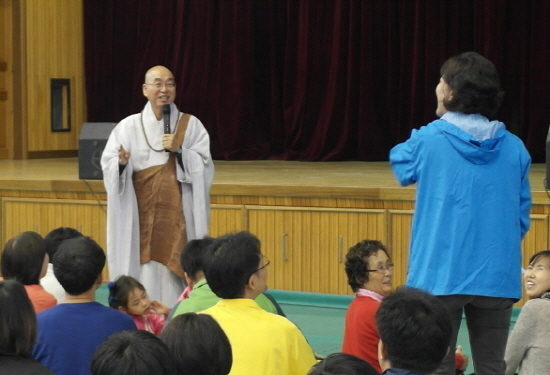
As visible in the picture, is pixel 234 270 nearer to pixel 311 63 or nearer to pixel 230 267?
pixel 230 267

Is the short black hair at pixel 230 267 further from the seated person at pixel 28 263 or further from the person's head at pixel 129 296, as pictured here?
the person's head at pixel 129 296

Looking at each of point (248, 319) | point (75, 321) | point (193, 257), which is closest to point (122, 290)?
point (193, 257)

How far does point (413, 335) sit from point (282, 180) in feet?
14.5

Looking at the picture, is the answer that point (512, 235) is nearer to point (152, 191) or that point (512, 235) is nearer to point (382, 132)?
point (152, 191)

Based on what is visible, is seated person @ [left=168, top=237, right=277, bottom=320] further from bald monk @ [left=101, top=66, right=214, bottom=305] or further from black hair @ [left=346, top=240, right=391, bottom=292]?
bald monk @ [left=101, top=66, right=214, bottom=305]

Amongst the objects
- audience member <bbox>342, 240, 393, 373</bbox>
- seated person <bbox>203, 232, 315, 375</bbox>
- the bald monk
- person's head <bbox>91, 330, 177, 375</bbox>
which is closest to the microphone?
the bald monk

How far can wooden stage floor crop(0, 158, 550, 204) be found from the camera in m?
5.56

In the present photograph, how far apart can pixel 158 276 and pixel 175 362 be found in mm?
2920

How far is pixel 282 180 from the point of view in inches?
251

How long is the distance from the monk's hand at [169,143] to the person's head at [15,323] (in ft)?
8.11

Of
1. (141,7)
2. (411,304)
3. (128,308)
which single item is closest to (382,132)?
(141,7)

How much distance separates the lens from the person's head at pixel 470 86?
2.78 metres

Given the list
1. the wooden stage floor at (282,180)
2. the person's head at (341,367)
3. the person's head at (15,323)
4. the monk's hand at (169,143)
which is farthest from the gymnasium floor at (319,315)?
the person's head at (341,367)

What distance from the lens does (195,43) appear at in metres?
9.90
